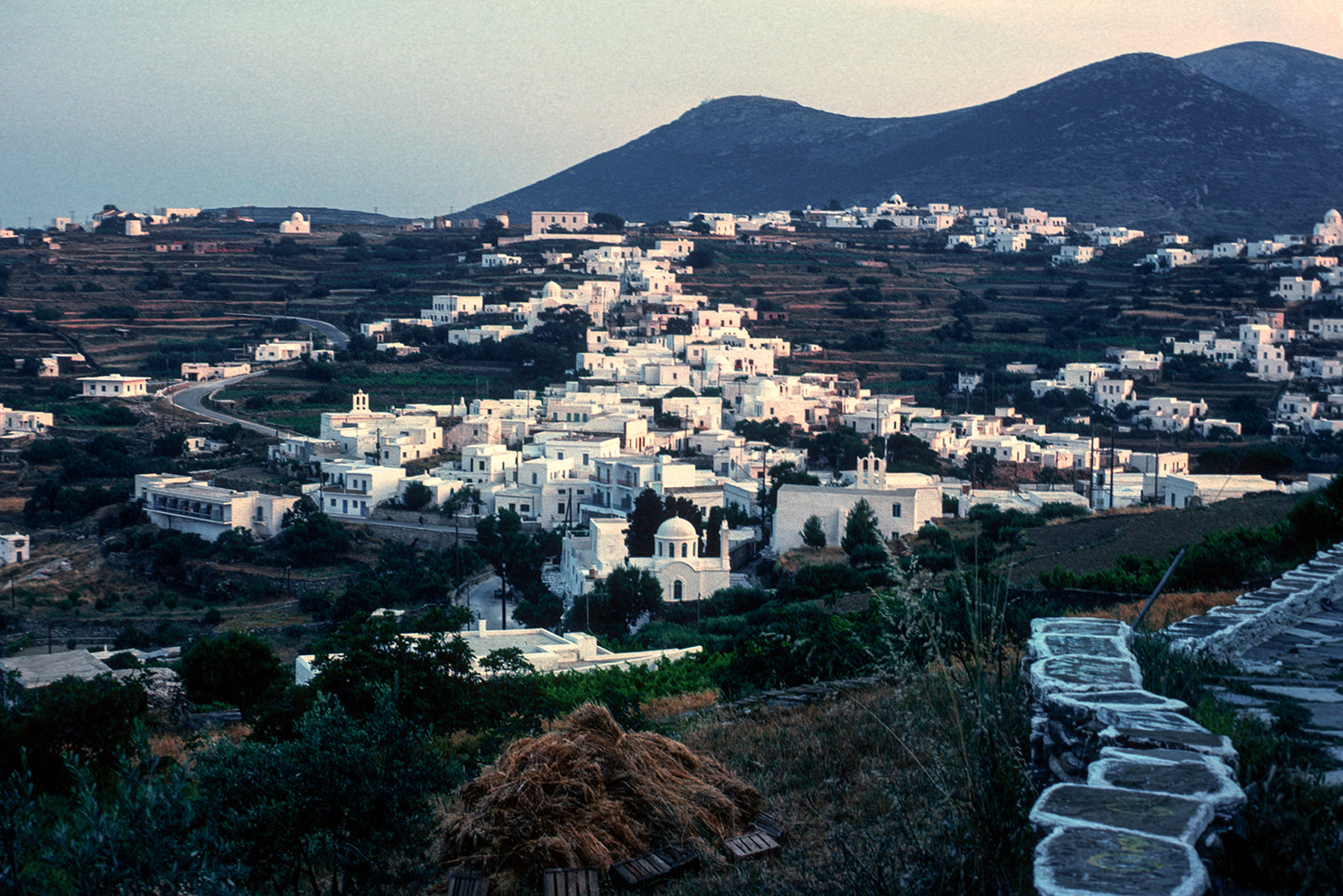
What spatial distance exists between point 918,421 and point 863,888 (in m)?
29.9

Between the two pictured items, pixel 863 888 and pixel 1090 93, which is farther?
pixel 1090 93

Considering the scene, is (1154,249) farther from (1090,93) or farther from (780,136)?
(780,136)

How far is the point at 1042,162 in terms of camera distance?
346 ft

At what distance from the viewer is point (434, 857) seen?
131 inches

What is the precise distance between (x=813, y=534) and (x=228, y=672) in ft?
39.2

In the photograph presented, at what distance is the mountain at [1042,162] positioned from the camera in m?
94.9

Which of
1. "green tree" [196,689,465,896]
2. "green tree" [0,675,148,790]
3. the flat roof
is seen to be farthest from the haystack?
the flat roof

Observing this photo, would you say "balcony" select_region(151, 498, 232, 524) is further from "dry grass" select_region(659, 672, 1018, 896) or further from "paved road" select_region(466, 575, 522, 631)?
"dry grass" select_region(659, 672, 1018, 896)

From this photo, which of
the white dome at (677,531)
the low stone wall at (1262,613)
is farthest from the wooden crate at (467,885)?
the white dome at (677,531)

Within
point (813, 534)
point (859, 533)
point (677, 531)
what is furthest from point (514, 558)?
point (859, 533)

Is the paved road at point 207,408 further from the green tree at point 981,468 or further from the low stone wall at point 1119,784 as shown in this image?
the low stone wall at point 1119,784

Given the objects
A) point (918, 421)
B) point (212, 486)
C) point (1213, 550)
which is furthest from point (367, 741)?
point (918, 421)

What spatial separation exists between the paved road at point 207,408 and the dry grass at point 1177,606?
94.2ft

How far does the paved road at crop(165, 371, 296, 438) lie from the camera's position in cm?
3331
